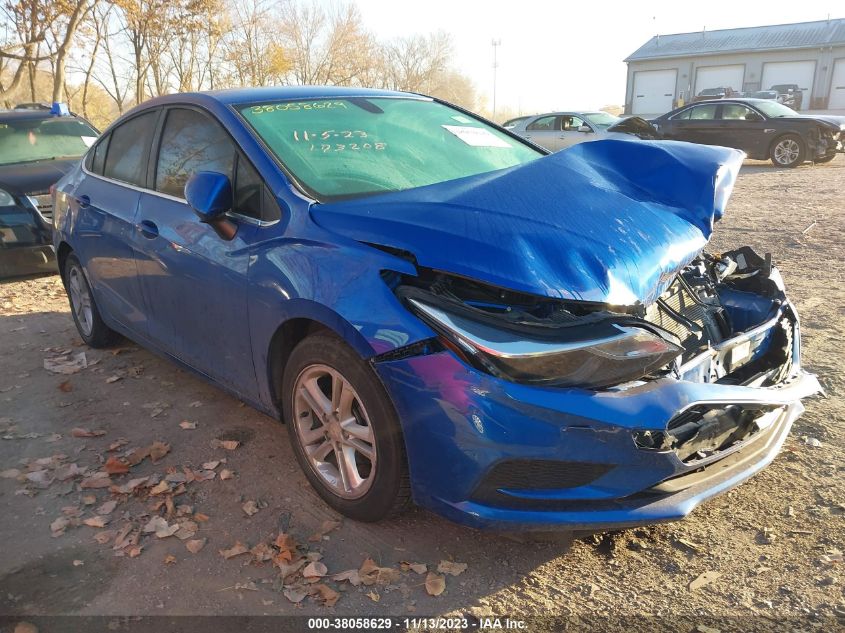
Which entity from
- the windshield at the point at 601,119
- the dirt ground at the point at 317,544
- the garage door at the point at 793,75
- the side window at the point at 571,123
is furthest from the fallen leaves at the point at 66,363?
the garage door at the point at 793,75

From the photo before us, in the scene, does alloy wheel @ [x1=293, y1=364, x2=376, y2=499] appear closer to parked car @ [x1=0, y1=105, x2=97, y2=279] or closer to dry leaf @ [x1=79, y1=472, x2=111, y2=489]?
dry leaf @ [x1=79, y1=472, x2=111, y2=489]

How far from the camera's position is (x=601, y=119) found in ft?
53.5

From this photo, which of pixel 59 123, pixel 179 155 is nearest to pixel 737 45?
pixel 59 123

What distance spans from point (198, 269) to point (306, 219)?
828 mm

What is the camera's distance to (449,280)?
8.02 feet

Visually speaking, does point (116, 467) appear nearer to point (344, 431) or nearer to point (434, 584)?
point (344, 431)

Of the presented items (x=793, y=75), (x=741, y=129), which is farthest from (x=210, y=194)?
(x=793, y=75)

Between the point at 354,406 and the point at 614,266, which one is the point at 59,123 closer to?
the point at 354,406

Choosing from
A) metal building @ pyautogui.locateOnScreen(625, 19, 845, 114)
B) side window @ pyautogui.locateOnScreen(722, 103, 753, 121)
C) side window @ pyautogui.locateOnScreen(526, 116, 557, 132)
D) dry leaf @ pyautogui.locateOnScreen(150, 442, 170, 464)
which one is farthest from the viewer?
metal building @ pyautogui.locateOnScreen(625, 19, 845, 114)

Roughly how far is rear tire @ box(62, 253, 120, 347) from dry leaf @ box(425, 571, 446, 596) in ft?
11.0

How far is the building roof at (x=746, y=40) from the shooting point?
40.3m

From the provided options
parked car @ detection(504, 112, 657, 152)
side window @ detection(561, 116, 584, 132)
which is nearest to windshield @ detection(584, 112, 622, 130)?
parked car @ detection(504, 112, 657, 152)

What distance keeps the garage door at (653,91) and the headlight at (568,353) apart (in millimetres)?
46351

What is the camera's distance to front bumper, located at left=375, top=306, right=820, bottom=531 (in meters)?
2.19
